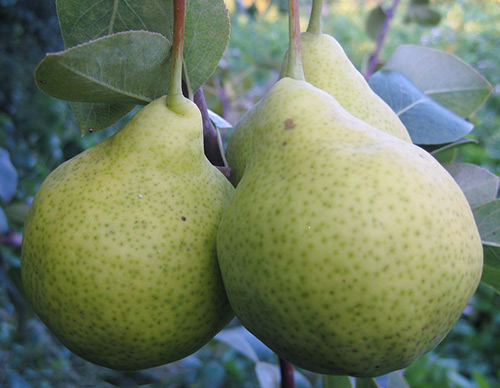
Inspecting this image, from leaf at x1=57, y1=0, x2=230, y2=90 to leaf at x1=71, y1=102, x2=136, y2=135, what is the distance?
100 millimetres

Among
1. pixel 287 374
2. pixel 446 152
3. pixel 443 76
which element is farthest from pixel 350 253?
pixel 443 76

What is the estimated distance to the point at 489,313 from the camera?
354 centimetres

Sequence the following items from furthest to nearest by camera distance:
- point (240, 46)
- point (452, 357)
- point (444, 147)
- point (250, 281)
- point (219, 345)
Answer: point (240, 46)
point (452, 357)
point (219, 345)
point (444, 147)
point (250, 281)

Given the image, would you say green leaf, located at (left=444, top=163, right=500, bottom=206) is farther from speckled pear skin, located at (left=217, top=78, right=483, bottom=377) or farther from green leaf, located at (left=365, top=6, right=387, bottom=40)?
green leaf, located at (left=365, top=6, right=387, bottom=40)

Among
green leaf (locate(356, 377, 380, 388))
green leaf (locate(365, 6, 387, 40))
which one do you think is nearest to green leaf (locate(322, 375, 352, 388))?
green leaf (locate(356, 377, 380, 388))

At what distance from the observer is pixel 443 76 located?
3.95 ft

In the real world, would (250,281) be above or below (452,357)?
above

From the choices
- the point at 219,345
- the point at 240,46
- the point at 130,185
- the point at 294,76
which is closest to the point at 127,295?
the point at 130,185

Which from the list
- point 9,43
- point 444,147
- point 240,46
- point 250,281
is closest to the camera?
point 250,281

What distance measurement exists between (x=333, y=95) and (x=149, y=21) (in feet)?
1.06

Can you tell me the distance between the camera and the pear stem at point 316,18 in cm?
86

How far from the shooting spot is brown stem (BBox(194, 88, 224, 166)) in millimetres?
889

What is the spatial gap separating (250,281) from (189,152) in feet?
0.76

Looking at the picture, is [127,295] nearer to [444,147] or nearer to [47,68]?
[47,68]
